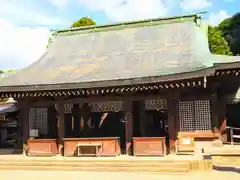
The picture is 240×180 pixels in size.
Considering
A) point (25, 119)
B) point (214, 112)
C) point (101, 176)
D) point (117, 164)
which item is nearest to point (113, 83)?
point (117, 164)

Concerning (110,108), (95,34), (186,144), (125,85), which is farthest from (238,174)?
(95,34)

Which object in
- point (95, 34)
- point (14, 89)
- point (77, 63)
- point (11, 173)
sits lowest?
point (11, 173)

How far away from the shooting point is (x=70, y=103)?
1384cm

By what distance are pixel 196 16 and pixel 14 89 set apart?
10138 mm

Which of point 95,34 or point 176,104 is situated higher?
point 95,34

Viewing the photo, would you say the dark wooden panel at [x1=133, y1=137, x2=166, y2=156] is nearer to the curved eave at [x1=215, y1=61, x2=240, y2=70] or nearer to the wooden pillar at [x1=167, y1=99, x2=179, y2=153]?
the wooden pillar at [x1=167, y1=99, x2=179, y2=153]

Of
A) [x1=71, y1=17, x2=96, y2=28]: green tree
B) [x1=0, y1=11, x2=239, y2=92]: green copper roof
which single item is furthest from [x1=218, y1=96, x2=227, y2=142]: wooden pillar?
[x1=71, y1=17, x2=96, y2=28]: green tree

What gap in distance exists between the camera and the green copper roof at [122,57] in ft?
41.0

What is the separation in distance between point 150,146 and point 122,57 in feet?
16.2

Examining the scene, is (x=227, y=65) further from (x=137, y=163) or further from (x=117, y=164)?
(x=117, y=164)

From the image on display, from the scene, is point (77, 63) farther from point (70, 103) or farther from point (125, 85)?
point (125, 85)

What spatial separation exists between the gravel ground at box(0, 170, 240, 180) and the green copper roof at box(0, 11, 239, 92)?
348 centimetres

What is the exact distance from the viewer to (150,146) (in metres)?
12.4

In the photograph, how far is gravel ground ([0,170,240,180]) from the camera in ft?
30.9
